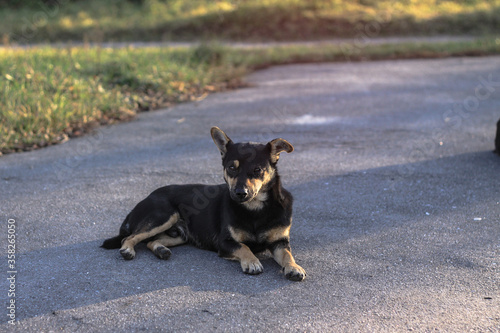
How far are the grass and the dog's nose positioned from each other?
5083 millimetres

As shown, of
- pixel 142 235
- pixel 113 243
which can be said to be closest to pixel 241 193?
pixel 142 235

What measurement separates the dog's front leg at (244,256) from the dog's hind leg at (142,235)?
0.59 m

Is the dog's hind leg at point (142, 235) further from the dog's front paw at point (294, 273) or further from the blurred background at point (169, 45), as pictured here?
the blurred background at point (169, 45)

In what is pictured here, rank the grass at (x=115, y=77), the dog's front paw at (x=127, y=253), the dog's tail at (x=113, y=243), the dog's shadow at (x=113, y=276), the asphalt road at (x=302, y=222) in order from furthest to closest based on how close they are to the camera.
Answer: the grass at (x=115, y=77)
the dog's tail at (x=113, y=243)
the dog's front paw at (x=127, y=253)
the dog's shadow at (x=113, y=276)
the asphalt road at (x=302, y=222)

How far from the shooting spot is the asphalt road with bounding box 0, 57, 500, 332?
13.3ft

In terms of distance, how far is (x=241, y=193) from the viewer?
14.7 ft

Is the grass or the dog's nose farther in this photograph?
the grass

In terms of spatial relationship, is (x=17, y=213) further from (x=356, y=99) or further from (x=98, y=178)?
(x=356, y=99)

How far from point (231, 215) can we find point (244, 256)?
381mm

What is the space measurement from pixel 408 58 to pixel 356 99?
5242 millimetres

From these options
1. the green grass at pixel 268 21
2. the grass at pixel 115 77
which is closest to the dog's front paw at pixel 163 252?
the grass at pixel 115 77

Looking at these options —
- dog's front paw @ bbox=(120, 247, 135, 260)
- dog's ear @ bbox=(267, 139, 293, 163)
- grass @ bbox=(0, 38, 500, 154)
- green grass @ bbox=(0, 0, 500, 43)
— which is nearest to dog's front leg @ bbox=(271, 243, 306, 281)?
dog's ear @ bbox=(267, 139, 293, 163)

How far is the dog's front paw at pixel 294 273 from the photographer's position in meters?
4.50

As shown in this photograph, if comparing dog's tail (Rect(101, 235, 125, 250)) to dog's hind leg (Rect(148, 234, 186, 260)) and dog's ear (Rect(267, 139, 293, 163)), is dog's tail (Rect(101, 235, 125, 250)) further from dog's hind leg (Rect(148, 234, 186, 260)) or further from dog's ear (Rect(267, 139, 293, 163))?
dog's ear (Rect(267, 139, 293, 163))
